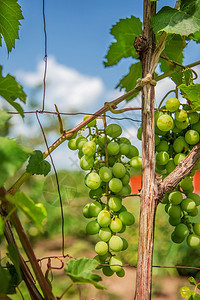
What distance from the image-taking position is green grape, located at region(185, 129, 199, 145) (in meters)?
0.59

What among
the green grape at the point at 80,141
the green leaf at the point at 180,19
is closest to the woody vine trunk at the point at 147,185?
the green leaf at the point at 180,19

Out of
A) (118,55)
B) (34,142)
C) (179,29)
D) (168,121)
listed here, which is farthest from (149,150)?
(34,142)

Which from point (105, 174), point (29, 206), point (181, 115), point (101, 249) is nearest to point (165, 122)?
point (181, 115)

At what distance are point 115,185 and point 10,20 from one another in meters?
0.39

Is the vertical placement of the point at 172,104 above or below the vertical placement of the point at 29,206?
above

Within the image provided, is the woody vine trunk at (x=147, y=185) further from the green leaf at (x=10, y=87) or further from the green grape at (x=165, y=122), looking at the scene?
the green leaf at (x=10, y=87)

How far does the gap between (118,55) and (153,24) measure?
0.95 ft

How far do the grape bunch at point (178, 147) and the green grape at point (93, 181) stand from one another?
124mm

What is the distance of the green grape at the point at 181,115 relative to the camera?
1.94 ft

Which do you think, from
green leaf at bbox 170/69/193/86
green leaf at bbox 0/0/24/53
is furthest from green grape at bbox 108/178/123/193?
green leaf at bbox 0/0/24/53

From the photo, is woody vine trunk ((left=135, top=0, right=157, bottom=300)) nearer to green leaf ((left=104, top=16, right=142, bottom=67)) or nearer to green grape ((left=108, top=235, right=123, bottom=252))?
green grape ((left=108, top=235, right=123, bottom=252))

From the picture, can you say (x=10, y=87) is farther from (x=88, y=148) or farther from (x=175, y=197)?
(x=175, y=197)

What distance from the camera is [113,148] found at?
59 centimetres

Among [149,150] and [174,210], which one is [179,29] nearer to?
[149,150]
